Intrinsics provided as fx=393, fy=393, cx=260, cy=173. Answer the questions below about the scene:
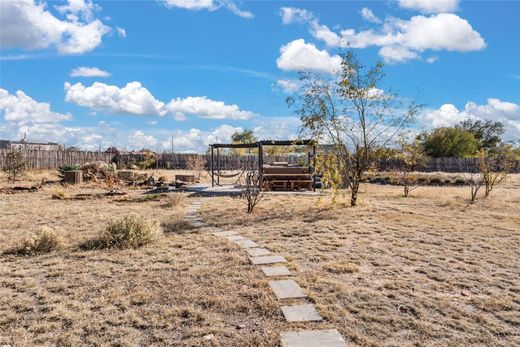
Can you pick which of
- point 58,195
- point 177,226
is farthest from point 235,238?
point 58,195

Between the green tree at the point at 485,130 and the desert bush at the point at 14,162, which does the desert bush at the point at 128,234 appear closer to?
the desert bush at the point at 14,162

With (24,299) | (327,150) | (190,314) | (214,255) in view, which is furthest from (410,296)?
(327,150)

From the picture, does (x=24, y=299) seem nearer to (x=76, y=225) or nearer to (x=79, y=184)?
(x=76, y=225)

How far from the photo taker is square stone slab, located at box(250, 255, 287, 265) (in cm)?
468

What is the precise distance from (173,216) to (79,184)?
27.6ft

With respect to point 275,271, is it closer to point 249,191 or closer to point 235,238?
point 235,238

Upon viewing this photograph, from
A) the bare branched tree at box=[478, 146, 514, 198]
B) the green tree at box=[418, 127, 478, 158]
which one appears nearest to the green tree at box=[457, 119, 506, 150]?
the green tree at box=[418, 127, 478, 158]

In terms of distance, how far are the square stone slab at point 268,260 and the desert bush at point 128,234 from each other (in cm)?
179

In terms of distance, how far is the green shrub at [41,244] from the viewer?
5.31 m

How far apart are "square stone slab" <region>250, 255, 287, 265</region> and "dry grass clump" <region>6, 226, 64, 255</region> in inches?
112

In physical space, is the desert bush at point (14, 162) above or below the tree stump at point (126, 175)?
above

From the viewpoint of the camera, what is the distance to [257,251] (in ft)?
17.1

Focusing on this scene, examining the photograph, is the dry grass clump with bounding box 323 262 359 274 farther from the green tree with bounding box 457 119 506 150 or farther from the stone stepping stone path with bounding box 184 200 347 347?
the green tree with bounding box 457 119 506 150

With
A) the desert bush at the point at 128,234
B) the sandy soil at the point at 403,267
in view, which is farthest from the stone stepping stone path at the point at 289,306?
the desert bush at the point at 128,234
